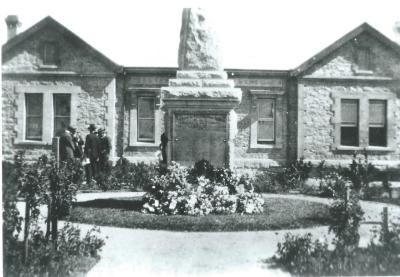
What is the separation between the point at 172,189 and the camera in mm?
8852

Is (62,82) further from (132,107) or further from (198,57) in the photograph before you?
(198,57)

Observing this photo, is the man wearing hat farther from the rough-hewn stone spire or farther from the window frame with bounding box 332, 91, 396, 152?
the window frame with bounding box 332, 91, 396, 152

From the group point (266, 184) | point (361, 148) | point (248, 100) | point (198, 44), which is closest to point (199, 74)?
point (198, 44)

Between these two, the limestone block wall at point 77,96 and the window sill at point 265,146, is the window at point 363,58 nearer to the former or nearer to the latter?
the window sill at point 265,146

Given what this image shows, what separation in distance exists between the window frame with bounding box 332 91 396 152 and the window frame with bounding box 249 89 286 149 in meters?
1.89

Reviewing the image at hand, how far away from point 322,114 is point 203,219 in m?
10.5

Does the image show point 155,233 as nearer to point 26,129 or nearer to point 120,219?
point 120,219

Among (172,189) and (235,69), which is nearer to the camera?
(172,189)

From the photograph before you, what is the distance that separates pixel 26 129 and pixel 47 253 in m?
11.0

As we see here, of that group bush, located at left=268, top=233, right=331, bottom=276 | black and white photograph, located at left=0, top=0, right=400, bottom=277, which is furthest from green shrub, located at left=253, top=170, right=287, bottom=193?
bush, located at left=268, top=233, right=331, bottom=276

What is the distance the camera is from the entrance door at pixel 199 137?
916cm

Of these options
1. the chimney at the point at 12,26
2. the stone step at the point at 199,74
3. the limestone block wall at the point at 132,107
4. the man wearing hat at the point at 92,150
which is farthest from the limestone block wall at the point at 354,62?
the chimney at the point at 12,26

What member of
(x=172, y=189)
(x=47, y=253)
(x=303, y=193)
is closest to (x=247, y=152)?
(x=303, y=193)

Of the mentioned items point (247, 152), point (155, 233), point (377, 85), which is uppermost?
point (377, 85)
